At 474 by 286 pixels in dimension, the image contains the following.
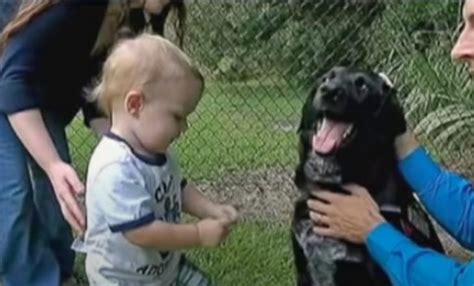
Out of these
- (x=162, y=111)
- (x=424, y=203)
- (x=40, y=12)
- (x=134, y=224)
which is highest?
(x=40, y=12)

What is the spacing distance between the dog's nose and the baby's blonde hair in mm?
368

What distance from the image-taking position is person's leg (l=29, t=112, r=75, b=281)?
3691 mm

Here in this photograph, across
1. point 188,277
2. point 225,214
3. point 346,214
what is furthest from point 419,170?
point 188,277

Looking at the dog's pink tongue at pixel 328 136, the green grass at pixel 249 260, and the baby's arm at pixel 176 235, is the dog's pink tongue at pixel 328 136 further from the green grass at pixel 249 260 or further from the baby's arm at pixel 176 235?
the green grass at pixel 249 260

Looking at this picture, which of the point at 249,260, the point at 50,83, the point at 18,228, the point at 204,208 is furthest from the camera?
the point at 249,260

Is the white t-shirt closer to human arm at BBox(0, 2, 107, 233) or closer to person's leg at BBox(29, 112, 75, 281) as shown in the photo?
human arm at BBox(0, 2, 107, 233)

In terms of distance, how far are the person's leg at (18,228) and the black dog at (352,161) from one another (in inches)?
33.8

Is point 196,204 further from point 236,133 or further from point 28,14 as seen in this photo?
point 236,133

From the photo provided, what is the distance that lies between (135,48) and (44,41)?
1.61ft

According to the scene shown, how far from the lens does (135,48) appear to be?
10.0 feet

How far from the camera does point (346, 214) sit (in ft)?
10.4

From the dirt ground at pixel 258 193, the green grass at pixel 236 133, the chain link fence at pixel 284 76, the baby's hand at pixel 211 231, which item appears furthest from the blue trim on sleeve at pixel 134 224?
the green grass at pixel 236 133

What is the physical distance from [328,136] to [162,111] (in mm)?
519

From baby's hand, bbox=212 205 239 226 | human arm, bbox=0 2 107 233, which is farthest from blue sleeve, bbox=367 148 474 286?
human arm, bbox=0 2 107 233
